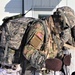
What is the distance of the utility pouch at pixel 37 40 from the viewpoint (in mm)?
4121

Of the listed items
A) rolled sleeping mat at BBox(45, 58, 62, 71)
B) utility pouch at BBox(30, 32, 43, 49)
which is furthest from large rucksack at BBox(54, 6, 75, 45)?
rolled sleeping mat at BBox(45, 58, 62, 71)

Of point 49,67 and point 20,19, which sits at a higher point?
point 20,19

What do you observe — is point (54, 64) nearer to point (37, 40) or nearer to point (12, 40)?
point (37, 40)

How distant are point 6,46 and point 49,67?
687mm

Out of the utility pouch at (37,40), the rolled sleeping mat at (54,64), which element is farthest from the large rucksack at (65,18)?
the rolled sleeping mat at (54,64)

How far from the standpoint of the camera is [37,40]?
4.12 metres

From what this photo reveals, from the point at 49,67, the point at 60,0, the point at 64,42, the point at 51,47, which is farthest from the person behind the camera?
the point at 60,0

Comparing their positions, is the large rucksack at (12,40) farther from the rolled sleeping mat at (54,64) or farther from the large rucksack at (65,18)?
the rolled sleeping mat at (54,64)

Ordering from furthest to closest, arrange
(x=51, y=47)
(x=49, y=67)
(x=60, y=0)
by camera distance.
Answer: (x=60, y=0), (x=51, y=47), (x=49, y=67)

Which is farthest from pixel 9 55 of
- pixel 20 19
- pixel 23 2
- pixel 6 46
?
pixel 23 2

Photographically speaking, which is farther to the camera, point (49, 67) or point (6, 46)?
point (6, 46)

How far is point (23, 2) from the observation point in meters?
8.29

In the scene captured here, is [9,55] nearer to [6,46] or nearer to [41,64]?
[6,46]

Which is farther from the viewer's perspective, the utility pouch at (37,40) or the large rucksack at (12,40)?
the large rucksack at (12,40)
